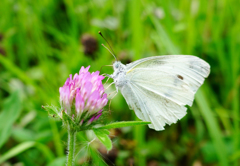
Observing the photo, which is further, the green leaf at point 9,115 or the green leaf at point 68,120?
the green leaf at point 9,115

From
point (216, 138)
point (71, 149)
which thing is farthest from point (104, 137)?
point (216, 138)

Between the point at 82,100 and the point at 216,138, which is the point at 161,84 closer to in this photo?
the point at 216,138

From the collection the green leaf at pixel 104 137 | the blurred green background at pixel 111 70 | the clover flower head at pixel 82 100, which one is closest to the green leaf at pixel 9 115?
the blurred green background at pixel 111 70

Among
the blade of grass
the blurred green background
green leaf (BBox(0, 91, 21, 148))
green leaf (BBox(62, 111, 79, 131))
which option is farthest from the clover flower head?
the blade of grass

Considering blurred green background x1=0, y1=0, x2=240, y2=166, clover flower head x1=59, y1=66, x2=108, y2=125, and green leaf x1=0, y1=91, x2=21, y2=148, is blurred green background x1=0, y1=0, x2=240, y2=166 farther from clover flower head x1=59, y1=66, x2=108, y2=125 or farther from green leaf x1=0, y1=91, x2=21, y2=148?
clover flower head x1=59, y1=66, x2=108, y2=125

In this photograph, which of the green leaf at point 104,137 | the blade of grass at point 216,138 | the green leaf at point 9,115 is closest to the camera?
the green leaf at point 104,137

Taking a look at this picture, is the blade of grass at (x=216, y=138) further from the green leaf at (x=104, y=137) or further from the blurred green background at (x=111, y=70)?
the green leaf at (x=104, y=137)

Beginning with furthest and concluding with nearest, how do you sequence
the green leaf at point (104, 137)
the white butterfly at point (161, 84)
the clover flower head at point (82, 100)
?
the white butterfly at point (161, 84), the clover flower head at point (82, 100), the green leaf at point (104, 137)
